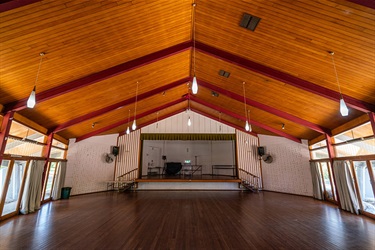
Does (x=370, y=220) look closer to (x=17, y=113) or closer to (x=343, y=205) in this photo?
(x=343, y=205)

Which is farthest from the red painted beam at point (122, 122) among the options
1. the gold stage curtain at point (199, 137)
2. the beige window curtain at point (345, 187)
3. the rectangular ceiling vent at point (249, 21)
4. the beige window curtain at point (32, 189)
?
the beige window curtain at point (345, 187)

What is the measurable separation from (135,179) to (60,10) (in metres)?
8.53

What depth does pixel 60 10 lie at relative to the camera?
109 inches

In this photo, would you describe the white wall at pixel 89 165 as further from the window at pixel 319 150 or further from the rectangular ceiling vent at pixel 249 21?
the window at pixel 319 150

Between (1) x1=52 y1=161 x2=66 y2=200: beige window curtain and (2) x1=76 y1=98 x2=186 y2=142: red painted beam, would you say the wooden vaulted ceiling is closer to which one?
(1) x1=52 y1=161 x2=66 y2=200: beige window curtain

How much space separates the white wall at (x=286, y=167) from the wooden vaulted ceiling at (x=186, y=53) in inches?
97.6

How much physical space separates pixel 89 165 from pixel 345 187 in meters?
10.9

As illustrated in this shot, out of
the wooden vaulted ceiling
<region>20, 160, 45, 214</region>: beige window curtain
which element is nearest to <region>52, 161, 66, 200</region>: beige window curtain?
<region>20, 160, 45, 214</region>: beige window curtain

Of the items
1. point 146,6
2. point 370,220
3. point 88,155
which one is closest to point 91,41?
point 146,6

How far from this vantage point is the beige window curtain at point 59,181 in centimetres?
751

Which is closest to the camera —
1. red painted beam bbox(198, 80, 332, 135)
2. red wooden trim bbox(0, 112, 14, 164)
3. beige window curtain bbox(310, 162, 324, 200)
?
red wooden trim bbox(0, 112, 14, 164)

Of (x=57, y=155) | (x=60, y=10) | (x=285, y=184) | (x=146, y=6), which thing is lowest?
(x=285, y=184)

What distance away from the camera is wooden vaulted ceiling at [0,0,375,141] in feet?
9.47

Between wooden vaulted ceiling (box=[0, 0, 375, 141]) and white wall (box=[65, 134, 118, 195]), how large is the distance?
2546 millimetres
